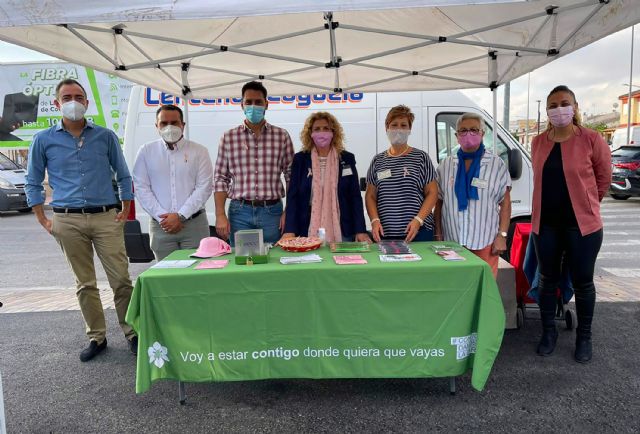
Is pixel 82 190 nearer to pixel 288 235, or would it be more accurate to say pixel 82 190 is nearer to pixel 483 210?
pixel 288 235

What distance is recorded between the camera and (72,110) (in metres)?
2.91

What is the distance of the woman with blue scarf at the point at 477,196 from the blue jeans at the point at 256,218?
126 centimetres

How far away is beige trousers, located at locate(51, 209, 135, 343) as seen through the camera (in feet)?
10.0

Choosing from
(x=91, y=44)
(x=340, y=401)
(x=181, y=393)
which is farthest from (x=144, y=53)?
(x=340, y=401)

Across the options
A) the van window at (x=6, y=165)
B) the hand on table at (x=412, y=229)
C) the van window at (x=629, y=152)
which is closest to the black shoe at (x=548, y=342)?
the hand on table at (x=412, y=229)

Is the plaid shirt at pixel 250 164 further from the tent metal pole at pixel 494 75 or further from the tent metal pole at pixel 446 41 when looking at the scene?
the tent metal pole at pixel 494 75

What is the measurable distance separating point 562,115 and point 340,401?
7.50 feet

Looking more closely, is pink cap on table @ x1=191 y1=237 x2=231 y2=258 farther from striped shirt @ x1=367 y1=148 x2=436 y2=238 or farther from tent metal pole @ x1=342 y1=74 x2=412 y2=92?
tent metal pole @ x1=342 y1=74 x2=412 y2=92

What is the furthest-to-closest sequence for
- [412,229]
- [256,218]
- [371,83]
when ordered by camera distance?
[371,83]
[256,218]
[412,229]

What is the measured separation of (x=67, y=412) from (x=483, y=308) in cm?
245

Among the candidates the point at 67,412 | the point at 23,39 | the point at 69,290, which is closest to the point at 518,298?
the point at 67,412

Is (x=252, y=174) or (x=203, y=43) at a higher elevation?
(x=203, y=43)

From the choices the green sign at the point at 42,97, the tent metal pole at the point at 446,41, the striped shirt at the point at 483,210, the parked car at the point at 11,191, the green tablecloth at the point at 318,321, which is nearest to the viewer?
the green tablecloth at the point at 318,321

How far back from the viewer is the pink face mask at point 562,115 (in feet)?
9.26
